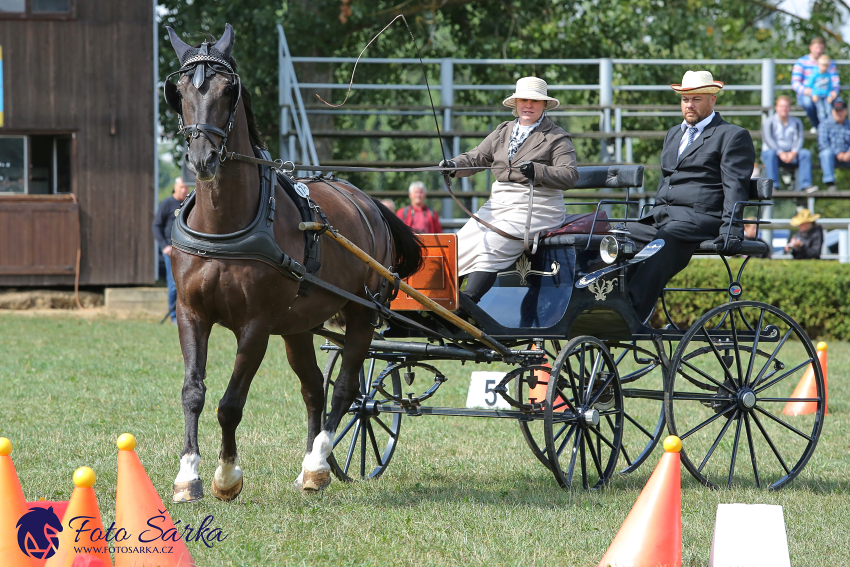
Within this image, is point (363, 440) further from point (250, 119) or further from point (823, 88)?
point (823, 88)

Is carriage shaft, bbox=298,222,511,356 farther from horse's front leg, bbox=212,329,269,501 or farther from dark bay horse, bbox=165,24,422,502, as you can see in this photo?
horse's front leg, bbox=212,329,269,501

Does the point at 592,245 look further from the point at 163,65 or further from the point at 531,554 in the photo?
the point at 163,65

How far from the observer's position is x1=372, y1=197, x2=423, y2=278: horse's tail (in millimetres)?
6027

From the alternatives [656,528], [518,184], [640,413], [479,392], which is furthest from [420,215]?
[656,528]

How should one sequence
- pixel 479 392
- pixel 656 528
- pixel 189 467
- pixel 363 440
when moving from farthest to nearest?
pixel 479 392 → pixel 363 440 → pixel 189 467 → pixel 656 528


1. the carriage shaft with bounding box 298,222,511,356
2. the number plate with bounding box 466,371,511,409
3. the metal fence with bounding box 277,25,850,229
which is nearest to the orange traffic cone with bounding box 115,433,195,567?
the carriage shaft with bounding box 298,222,511,356

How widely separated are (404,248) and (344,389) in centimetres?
99

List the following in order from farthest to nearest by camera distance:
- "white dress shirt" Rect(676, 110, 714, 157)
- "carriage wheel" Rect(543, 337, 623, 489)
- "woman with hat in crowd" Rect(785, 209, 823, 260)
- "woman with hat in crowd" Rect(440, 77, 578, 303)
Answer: "woman with hat in crowd" Rect(785, 209, 823, 260) < "white dress shirt" Rect(676, 110, 714, 157) < "woman with hat in crowd" Rect(440, 77, 578, 303) < "carriage wheel" Rect(543, 337, 623, 489)

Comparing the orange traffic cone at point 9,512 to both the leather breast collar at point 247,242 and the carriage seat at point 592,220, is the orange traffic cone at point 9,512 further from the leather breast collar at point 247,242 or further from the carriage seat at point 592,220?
the carriage seat at point 592,220

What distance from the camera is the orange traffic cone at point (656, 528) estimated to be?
3949mm

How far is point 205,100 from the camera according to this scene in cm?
448

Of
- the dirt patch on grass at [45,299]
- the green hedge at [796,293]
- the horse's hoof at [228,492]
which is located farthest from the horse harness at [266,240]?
the dirt patch on grass at [45,299]

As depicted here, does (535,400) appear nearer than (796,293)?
Yes

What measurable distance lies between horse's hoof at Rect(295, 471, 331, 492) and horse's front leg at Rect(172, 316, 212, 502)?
0.74 meters
